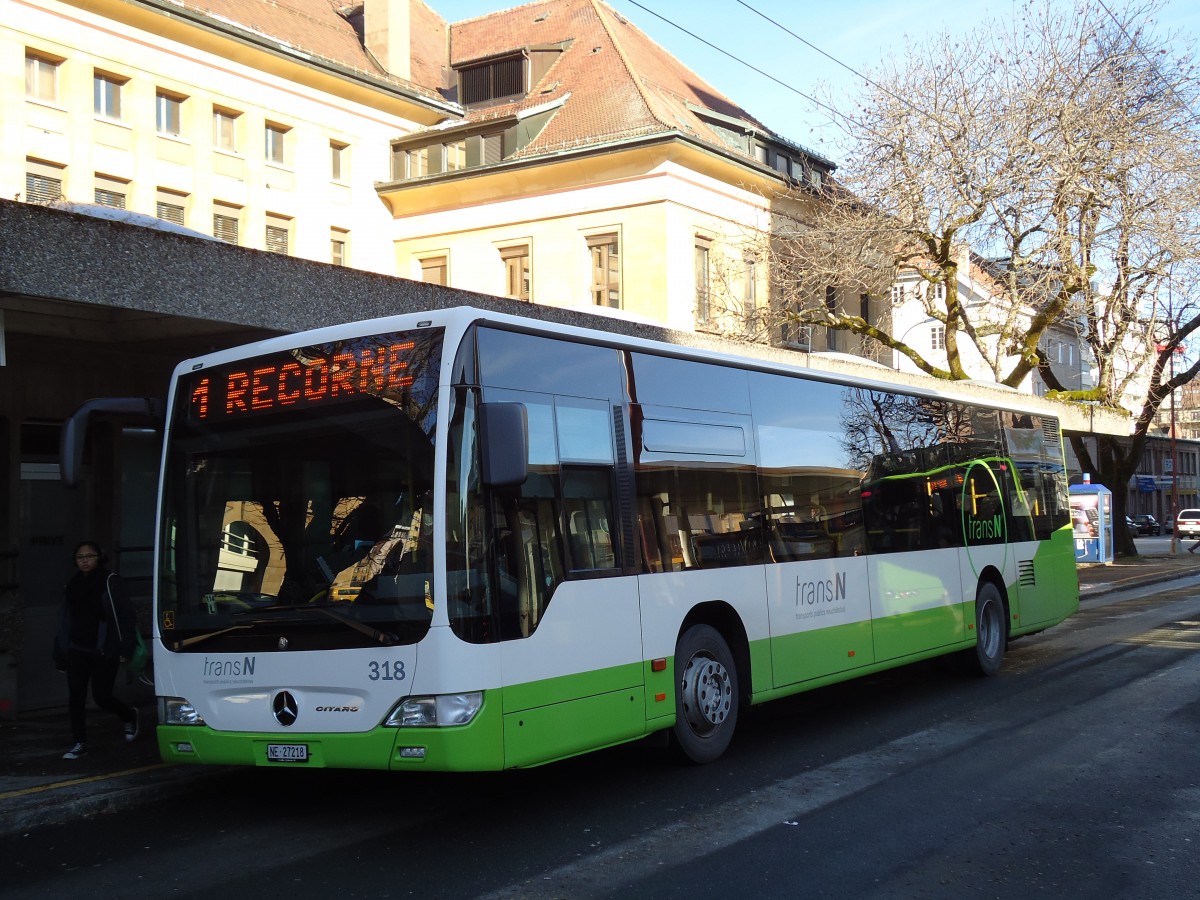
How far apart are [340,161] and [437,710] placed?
38.5m

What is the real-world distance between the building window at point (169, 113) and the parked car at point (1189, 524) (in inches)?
2078

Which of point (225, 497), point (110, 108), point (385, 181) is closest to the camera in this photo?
point (225, 497)

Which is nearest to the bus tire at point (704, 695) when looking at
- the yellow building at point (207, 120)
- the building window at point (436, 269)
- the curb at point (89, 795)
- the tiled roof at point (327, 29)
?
the curb at point (89, 795)

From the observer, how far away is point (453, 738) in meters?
6.48

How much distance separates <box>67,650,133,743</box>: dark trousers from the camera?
9102 millimetres

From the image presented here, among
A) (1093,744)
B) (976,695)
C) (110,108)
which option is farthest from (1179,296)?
(110,108)

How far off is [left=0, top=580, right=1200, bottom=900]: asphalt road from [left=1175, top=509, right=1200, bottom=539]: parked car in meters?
62.1

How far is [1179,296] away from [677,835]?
26.7 m

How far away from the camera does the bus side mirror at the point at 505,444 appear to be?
647cm

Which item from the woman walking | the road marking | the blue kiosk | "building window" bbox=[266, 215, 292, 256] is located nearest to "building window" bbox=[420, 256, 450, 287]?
"building window" bbox=[266, 215, 292, 256]

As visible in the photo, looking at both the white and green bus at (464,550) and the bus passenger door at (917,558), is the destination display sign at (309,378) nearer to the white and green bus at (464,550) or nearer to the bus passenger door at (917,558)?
the white and green bus at (464,550)

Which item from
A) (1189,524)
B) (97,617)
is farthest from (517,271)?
(1189,524)

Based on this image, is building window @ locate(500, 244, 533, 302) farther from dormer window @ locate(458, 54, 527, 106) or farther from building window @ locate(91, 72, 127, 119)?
building window @ locate(91, 72, 127, 119)

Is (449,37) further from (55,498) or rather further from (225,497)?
(225,497)
